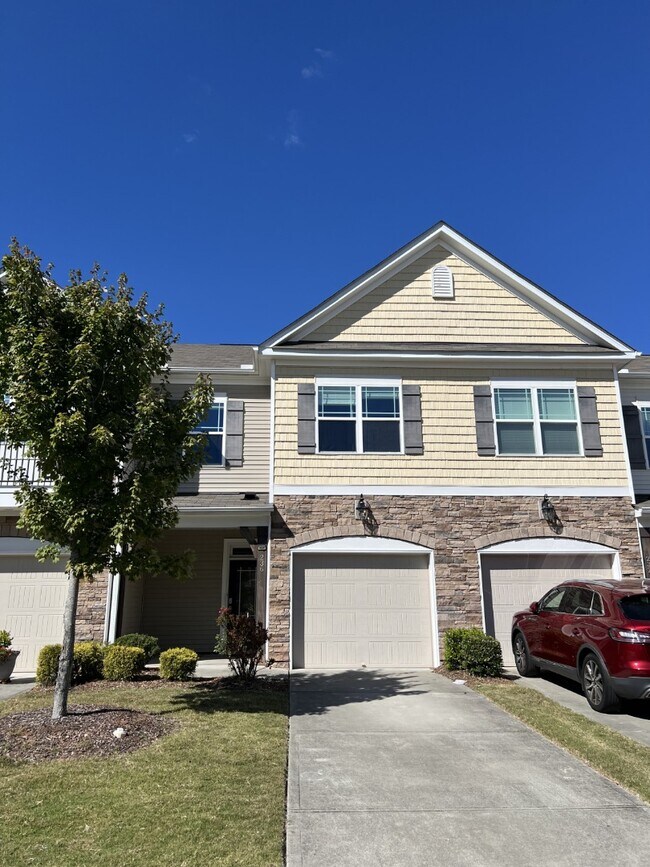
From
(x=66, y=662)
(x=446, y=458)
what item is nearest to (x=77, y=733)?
(x=66, y=662)

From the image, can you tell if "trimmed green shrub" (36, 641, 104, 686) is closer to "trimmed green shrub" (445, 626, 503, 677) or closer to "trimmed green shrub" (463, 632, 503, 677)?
"trimmed green shrub" (445, 626, 503, 677)

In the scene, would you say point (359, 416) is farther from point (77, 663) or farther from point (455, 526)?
point (77, 663)

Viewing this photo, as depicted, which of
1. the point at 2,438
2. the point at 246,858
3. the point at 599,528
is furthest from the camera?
the point at 599,528

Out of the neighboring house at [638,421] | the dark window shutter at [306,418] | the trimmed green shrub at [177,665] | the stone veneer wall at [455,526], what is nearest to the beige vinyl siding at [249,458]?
the dark window shutter at [306,418]

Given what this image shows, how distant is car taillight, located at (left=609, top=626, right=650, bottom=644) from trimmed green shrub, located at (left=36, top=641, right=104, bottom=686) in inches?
335

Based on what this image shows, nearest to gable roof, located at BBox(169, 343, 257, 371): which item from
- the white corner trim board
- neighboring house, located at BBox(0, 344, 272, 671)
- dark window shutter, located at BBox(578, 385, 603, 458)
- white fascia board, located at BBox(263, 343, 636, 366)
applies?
neighboring house, located at BBox(0, 344, 272, 671)

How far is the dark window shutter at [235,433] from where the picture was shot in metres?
14.0

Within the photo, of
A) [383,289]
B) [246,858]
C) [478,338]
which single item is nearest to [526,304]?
[478,338]

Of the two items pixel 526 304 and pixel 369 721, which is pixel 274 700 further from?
pixel 526 304

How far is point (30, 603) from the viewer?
41.1ft

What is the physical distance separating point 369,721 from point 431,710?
111 cm

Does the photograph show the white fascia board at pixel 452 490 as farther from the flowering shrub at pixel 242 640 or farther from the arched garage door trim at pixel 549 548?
the flowering shrub at pixel 242 640

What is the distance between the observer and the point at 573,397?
44.6 feet

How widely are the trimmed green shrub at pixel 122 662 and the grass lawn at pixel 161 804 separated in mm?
3783
